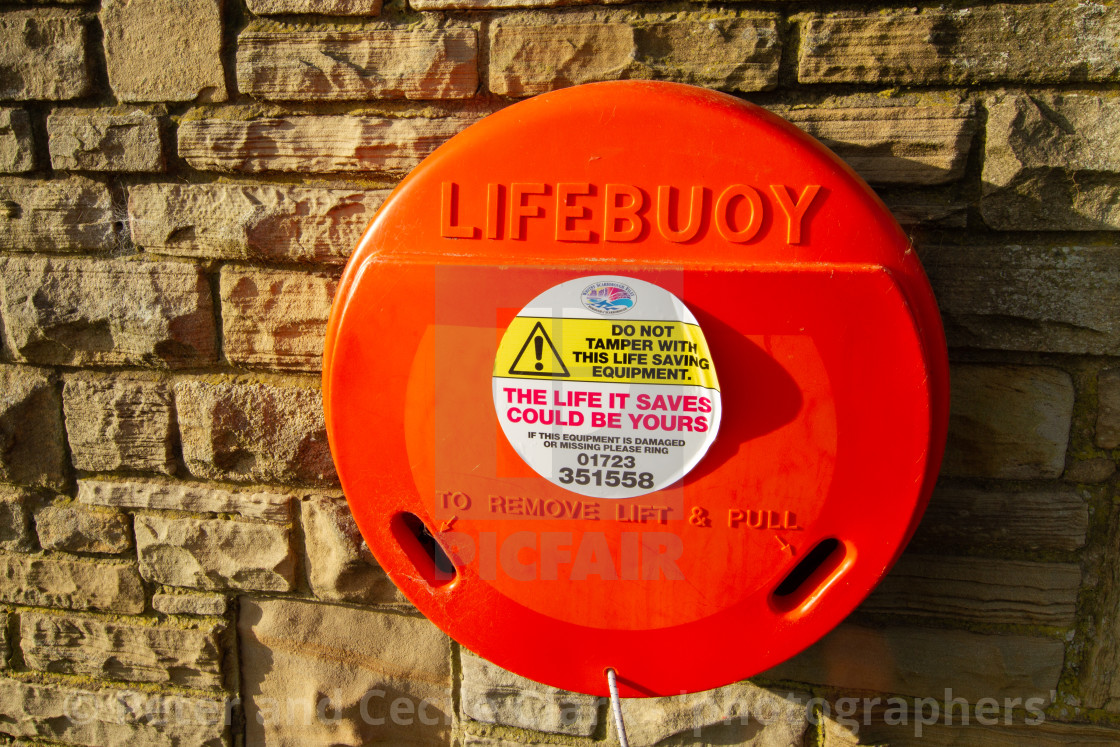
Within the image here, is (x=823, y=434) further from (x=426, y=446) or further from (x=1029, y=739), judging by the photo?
(x=1029, y=739)

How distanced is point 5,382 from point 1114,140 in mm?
1715

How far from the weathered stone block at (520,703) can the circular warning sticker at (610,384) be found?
51cm

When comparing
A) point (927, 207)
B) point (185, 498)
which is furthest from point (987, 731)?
point (185, 498)

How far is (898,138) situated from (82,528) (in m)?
1.45

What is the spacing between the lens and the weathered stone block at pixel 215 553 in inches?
43.4

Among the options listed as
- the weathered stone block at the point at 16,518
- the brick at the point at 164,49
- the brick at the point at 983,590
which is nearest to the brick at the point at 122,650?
the weathered stone block at the point at 16,518

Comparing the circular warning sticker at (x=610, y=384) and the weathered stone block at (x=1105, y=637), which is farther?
the weathered stone block at (x=1105, y=637)

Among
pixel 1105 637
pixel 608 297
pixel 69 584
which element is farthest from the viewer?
pixel 69 584

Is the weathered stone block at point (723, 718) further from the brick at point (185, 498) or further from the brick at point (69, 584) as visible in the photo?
the brick at point (69, 584)

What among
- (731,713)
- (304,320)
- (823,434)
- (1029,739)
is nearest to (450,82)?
(304,320)

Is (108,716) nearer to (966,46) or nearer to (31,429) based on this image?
(31,429)

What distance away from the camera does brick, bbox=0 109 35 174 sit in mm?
1038

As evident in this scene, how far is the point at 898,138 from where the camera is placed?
0.88 m

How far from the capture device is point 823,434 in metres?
0.73
